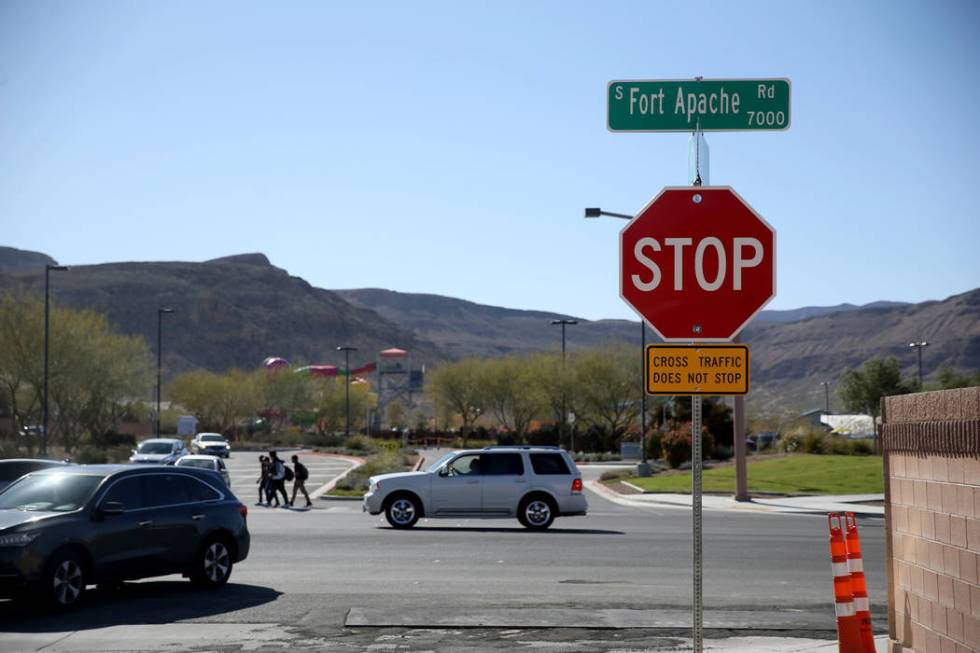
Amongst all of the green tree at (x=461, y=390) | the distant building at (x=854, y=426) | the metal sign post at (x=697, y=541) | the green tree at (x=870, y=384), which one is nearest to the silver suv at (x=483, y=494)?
the metal sign post at (x=697, y=541)

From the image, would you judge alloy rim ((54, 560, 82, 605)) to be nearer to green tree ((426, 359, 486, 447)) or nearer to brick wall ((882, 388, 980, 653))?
brick wall ((882, 388, 980, 653))

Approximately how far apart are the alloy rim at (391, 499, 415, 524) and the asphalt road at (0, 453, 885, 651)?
1.03 m

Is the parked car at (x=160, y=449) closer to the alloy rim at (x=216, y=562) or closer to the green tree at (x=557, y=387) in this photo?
the alloy rim at (x=216, y=562)

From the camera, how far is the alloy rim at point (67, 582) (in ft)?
43.7

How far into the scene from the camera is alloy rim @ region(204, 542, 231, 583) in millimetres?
15445

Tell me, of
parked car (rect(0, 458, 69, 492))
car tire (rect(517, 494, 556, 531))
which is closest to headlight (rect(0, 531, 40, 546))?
parked car (rect(0, 458, 69, 492))

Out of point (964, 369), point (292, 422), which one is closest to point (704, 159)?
point (292, 422)

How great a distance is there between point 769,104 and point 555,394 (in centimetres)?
7733

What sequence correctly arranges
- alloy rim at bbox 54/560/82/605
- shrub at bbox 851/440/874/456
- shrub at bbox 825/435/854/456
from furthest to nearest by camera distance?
1. shrub at bbox 825/435/854/456
2. shrub at bbox 851/440/874/456
3. alloy rim at bbox 54/560/82/605

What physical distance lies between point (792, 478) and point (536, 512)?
20.1 metres

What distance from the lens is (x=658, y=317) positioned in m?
7.41

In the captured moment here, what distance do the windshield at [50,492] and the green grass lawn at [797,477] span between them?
27.1 metres

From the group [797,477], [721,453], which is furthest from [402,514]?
[721,453]

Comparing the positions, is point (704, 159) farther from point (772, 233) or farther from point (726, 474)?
point (726, 474)
